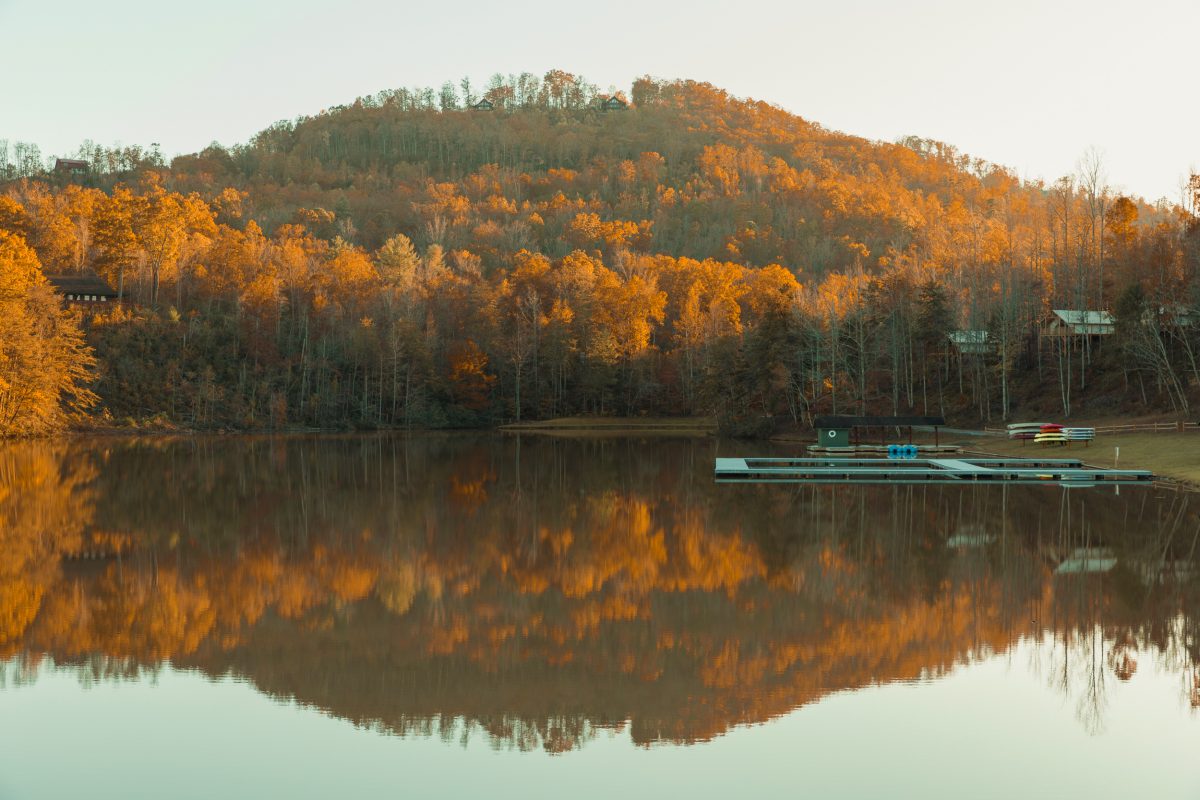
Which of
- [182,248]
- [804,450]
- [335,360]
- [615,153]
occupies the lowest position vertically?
[804,450]

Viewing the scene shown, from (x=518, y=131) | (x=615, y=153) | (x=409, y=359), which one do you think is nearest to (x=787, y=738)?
(x=409, y=359)

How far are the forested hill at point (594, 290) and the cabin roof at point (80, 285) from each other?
201 centimetres

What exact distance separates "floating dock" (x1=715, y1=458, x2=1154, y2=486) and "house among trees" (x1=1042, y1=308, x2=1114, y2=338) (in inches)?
706

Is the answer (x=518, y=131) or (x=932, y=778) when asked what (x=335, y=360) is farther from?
(x=518, y=131)

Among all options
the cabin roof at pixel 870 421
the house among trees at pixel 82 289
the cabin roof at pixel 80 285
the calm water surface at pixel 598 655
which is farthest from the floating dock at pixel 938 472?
the cabin roof at pixel 80 285

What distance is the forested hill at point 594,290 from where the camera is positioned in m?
58.5

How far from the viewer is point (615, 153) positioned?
143000 mm

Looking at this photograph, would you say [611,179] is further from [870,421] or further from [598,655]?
[598,655]

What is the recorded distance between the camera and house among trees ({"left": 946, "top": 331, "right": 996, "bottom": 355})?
57.9 meters

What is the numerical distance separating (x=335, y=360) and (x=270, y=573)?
60.8 metres

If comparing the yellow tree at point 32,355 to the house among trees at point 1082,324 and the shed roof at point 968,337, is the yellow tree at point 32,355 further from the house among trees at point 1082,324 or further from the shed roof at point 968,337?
the house among trees at point 1082,324

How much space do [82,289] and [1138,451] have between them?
2632 inches

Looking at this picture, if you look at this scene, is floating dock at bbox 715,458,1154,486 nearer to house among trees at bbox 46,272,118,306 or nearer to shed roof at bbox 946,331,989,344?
shed roof at bbox 946,331,989,344

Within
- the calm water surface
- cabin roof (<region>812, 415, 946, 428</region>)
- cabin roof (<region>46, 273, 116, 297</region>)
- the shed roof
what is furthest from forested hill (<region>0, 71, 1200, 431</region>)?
the calm water surface
